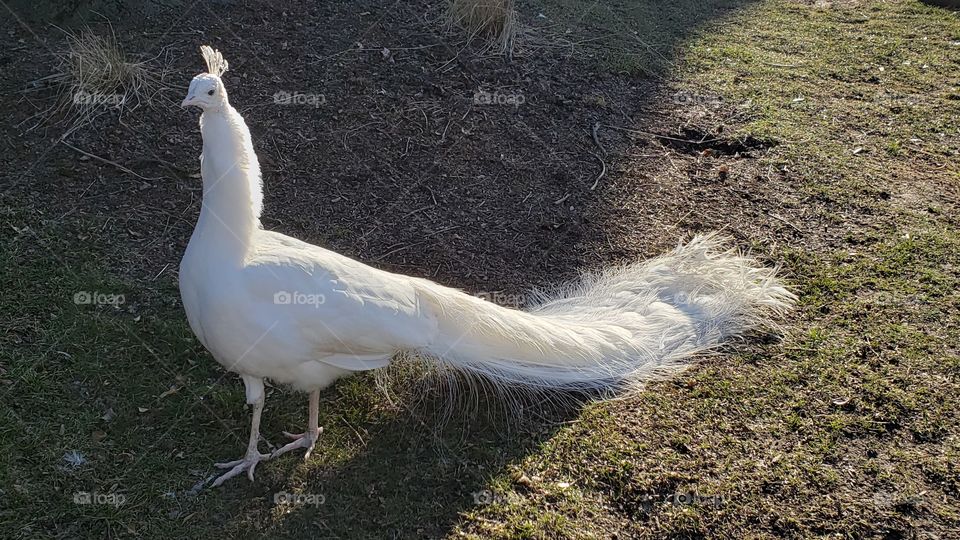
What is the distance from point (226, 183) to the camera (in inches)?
123

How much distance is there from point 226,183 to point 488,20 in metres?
4.15

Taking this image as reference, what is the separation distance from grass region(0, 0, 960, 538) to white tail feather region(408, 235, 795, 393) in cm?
17

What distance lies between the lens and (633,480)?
3506 millimetres

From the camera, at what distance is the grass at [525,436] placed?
3.28 meters

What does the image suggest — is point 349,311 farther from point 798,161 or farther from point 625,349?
point 798,161

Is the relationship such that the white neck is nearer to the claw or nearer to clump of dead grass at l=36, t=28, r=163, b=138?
the claw

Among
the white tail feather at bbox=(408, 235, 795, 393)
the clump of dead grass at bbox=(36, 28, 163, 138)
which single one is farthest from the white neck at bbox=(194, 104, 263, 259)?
the clump of dead grass at bbox=(36, 28, 163, 138)

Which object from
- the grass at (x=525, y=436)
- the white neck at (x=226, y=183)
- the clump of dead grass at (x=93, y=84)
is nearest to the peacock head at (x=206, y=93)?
the white neck at (x=226, y=183)

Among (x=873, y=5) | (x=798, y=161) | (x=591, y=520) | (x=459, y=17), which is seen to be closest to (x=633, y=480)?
(x=591, y=520)

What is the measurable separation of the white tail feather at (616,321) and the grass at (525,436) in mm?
171

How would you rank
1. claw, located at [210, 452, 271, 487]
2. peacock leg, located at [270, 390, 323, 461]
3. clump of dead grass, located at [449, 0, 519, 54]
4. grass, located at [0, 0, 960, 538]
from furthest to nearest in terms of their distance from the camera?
clump of dead grass, located at [449, 0, 519, 54] < peacock leg, located at [270, 390, 323, 461] < claw, located at [210, 452, 271, 487] < grass, located at [0, 0, 960, 538]

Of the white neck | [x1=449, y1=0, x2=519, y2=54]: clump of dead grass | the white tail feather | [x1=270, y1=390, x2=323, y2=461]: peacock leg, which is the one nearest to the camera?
the white neck

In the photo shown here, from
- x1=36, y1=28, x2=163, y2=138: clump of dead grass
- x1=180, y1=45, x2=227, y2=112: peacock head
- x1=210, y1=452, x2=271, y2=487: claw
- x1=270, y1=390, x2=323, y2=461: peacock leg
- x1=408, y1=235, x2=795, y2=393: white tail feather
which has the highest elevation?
x1=180, y1=45, x2=227, y2=112: peacock head

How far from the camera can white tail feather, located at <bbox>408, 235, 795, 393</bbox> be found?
366 cm
